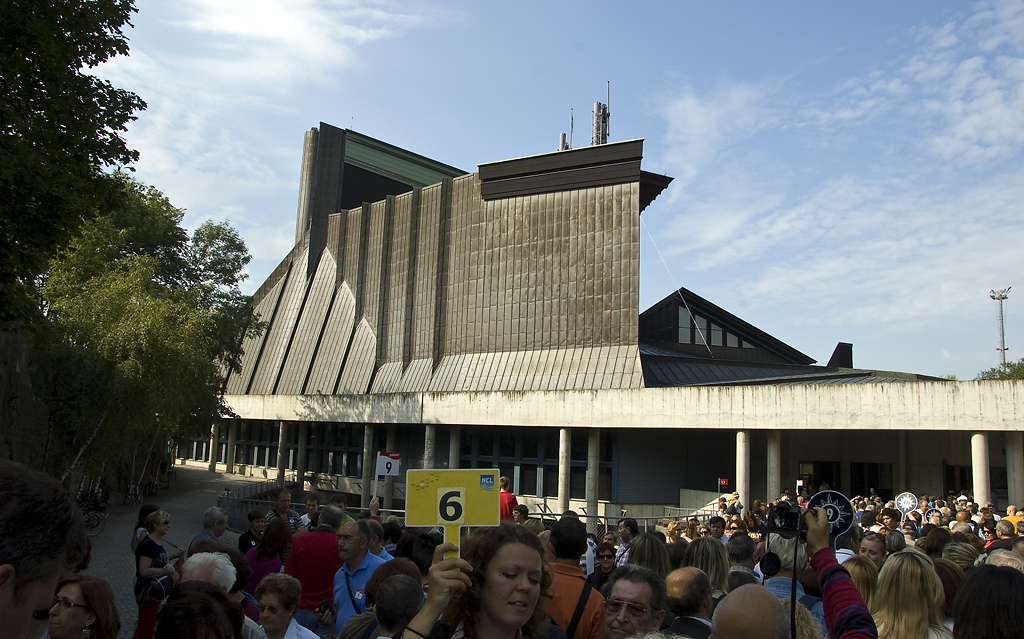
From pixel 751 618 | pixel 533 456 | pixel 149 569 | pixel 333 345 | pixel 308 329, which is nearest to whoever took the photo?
pixel 751 618

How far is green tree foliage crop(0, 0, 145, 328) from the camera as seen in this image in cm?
1210

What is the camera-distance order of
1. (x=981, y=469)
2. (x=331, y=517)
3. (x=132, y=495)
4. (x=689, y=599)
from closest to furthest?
(x=689, y=599), (x=331, y=517), (x=981, y=469), (x=132, y=495)

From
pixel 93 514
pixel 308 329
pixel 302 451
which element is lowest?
pixel 93 514

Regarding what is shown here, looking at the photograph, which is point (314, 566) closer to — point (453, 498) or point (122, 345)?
point (453, 498)

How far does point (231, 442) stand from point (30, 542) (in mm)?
54207

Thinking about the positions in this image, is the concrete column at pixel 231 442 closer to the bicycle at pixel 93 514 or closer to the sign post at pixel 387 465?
the bicycle at pixel 93 514

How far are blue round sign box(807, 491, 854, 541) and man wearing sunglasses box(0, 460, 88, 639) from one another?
340cm

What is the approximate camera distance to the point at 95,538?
2103cm

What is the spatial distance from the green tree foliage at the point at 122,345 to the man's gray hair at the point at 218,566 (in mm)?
10773

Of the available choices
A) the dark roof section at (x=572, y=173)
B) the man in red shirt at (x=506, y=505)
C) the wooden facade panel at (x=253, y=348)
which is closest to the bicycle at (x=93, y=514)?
the man in red shirt at (x=506, y=505)

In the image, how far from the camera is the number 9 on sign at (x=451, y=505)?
172 inches

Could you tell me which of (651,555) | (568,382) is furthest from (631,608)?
(568,382)

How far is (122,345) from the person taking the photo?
25062mm

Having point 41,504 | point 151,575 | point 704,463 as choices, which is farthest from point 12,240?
point 704,463
